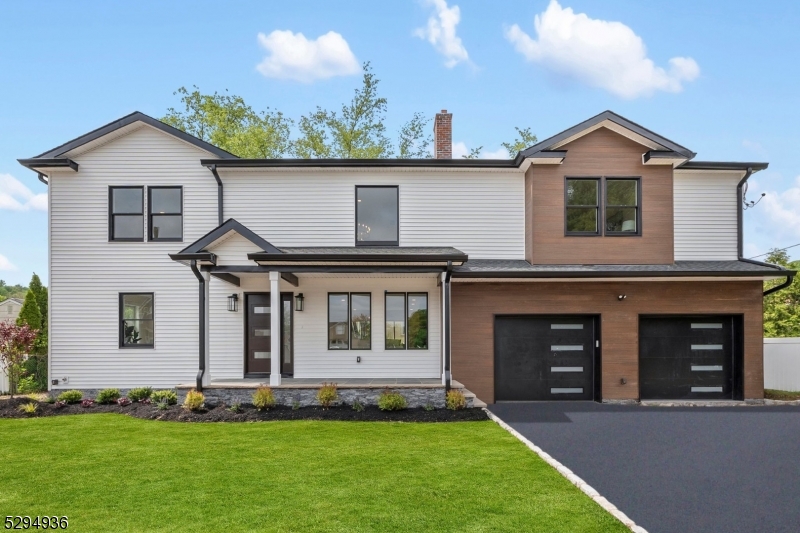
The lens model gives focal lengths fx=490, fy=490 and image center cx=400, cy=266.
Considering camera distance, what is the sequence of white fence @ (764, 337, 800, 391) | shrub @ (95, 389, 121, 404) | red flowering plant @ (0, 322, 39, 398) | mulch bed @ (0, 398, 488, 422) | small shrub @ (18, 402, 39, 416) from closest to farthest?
mulch bed @ (0, 398, 488, 422), small shrub @ (18, 402, 39, 416), shrub @ (95, 389, 121, 404), red flowering plant @ (0, 322, 39, 398), white fence @ (764, 337, 800, 391)

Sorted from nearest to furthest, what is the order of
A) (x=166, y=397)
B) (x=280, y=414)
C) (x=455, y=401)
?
(x=280, y=414)
(x=455, y=401)
(x=166, y=397)

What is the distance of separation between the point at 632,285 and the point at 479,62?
14724 millimetres

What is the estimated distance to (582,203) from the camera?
11969 millimetres

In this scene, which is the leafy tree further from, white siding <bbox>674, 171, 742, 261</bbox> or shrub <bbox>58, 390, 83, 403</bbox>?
shrub <bbox>58, 390, 83, 403</bbox>

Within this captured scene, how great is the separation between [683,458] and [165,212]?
12.0m

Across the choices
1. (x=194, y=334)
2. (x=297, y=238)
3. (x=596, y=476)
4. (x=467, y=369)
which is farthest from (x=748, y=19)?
(x=194, y=334)

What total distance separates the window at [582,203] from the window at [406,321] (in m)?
4.06

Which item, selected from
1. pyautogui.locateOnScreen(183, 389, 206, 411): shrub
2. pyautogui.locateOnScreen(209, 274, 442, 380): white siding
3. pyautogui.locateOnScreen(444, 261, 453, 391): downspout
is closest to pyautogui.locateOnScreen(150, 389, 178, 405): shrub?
pyautogui.locateOnScreen(183, 389, 206, 411): shrub

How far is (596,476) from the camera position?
20.4 feet

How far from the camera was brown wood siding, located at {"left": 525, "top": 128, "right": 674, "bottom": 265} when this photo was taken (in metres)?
11.8

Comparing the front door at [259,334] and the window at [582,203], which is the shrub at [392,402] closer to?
the front door at [259,334]

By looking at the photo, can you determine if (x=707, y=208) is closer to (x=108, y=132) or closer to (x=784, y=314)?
(x=784, y=314)

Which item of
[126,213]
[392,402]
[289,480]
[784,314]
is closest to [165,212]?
[126,213]

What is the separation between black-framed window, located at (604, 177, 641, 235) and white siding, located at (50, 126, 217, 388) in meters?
9.74
